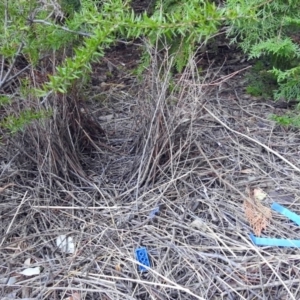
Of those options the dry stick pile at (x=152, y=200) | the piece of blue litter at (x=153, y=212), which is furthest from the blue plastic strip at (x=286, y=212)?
the piece of blue litter at (x=153, y=212)

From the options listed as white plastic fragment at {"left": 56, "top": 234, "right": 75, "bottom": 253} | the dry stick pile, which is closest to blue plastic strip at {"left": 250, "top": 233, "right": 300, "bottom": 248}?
the dry stick pile

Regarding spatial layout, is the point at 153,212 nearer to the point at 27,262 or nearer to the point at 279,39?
the point at 27,262

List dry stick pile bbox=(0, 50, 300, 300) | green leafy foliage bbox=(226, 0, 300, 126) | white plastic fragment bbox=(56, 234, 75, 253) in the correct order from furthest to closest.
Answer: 1. green leafy foliage bbox=(226, 0, 300, 126)
2. white plastic fragment bbox=(56, 234, 75, 253)
3. dry stick pile bbox=(0, 50, 300, 300)

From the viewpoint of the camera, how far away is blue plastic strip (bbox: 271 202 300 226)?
175 cm

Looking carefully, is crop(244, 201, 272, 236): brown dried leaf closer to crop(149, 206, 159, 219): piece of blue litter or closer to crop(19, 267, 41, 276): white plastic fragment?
crop(149, 206, 159, 219): piece of blue litter

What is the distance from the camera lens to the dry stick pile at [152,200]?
5.09ft

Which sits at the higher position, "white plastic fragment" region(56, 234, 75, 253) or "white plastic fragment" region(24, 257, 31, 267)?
"white plastic fragment" region(56, 234, 75, 253)

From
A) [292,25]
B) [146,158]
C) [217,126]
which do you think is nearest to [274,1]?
[292,25]

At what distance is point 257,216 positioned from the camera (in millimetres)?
1745

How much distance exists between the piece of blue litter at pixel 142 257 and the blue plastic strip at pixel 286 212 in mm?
490

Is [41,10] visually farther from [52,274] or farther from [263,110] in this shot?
[263,110]

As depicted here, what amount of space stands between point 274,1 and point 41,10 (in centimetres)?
108

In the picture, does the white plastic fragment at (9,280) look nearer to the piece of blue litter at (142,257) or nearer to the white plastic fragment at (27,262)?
the white plastic fragment at (27,262)

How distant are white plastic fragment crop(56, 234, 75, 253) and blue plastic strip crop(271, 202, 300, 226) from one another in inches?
27.5
